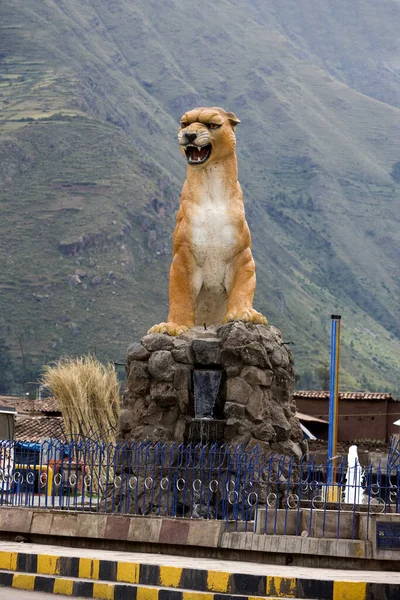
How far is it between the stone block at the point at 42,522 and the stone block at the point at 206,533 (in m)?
1.87

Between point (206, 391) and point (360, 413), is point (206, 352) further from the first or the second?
point (360, 413)

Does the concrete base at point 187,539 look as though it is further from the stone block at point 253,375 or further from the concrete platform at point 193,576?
the stone block at point 253,375

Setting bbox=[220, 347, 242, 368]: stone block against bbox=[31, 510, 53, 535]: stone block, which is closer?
bbox=[31, 510, 53, 535]: stone block

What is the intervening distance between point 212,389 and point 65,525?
3196 mm

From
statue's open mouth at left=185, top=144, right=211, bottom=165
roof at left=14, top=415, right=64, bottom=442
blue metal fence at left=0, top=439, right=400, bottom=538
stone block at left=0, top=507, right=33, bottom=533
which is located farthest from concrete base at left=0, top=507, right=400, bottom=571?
roof at left=14, top=415, right=64, bottom=442

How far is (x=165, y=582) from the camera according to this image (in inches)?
483

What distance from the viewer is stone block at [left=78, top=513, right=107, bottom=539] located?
48.6ft

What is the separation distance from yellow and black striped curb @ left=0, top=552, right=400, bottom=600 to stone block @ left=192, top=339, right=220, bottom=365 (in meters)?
4.79

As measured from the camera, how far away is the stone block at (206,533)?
1392cm

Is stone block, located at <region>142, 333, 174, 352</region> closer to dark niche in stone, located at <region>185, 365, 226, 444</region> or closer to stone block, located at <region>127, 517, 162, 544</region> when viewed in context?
dark niche in stone, located at <region>185, 365, 226, 444</region>

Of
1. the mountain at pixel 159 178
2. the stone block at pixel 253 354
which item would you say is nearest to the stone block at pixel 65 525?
the stone block at pixel 253 354

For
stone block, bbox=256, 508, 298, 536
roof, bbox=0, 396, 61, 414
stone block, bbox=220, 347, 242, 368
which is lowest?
stone block, bbox=256, 508, 298, 536

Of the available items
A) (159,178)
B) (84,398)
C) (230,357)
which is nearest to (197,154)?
(230,357)

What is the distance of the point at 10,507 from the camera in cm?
1580
